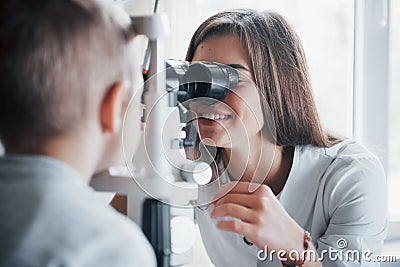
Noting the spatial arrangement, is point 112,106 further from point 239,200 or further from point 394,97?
point 394,97

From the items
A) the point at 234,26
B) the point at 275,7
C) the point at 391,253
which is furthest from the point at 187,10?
the point at 391,253

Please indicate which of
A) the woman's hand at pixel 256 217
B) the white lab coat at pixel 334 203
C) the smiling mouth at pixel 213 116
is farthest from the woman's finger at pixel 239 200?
the white lab coat at pixel 334 203

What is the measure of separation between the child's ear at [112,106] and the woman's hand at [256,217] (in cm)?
30

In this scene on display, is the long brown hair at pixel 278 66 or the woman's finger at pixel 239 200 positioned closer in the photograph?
the woman's finger at pixel 239 200

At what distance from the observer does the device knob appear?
2.72 feet

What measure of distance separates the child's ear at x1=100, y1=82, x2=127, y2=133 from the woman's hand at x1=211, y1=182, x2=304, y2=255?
30cm

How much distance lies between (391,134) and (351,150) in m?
0.69

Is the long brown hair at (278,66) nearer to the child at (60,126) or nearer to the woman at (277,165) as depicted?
the woman at (277,165)

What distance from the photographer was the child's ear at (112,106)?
0.73 metres

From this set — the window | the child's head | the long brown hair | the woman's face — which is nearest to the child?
the child's head

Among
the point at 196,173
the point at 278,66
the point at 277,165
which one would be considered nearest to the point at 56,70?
the point at 196,173

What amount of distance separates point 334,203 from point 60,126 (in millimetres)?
778

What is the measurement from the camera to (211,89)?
969mm

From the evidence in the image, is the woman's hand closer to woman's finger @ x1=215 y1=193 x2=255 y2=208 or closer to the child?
woman's finger @ x1=215 y1=193 x2=255 y2=208
